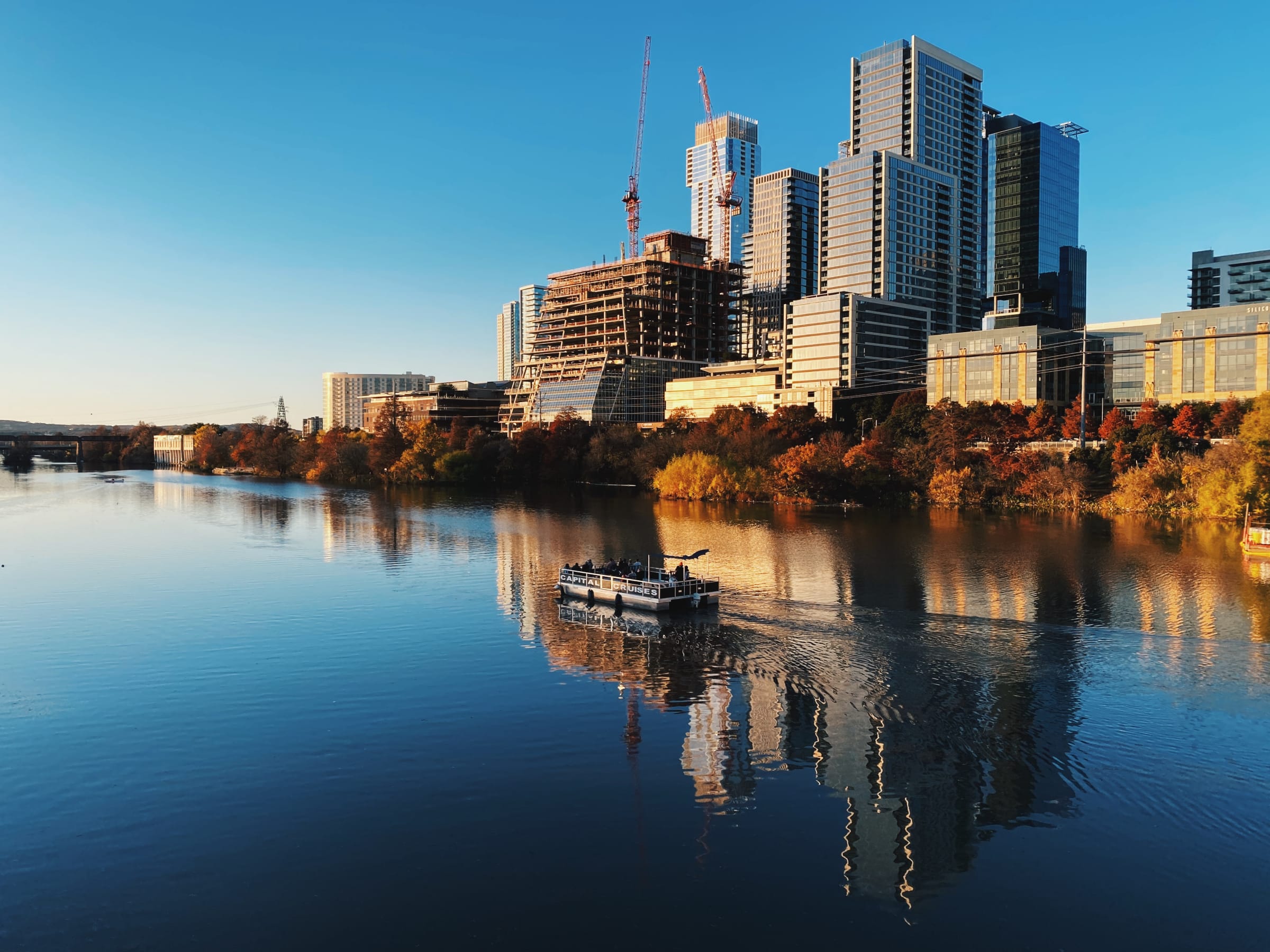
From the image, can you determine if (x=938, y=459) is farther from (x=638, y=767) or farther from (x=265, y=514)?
(x=638, y=767)

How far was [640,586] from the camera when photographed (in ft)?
170

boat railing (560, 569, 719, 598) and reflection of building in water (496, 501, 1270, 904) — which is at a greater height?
boat railing (560, 569, 719, 598)

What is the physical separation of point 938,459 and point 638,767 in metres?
108

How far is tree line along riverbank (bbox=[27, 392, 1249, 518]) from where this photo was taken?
104 m

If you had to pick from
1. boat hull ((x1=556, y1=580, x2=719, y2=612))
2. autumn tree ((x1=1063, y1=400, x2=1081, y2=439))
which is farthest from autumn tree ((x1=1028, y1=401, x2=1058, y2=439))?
boat hull ((x1=556, y1=580, x2=719, y2=612))

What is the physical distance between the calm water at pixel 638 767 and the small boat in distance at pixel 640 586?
2272mm

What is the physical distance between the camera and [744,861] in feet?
73.7

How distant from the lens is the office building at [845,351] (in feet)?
609

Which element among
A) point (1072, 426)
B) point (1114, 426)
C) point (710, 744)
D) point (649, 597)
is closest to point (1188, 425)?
point (1114, 426)

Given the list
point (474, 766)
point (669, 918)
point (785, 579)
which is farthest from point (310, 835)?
point (785, 579)

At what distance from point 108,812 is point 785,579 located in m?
44.1

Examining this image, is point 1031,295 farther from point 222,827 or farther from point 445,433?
point 222,827

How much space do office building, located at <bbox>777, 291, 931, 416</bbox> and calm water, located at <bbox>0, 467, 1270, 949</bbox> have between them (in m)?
128

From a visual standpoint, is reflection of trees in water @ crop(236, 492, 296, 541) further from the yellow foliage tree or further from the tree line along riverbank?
the yellow foliage tree
